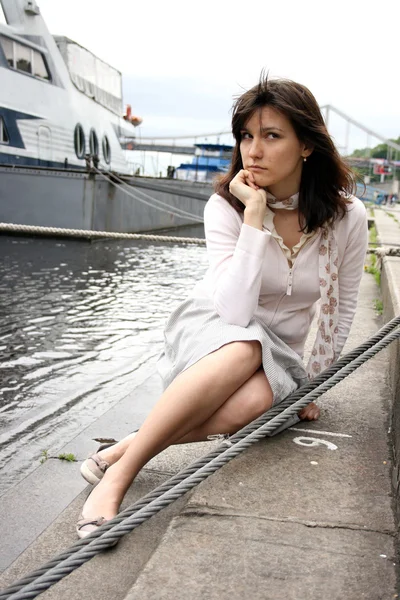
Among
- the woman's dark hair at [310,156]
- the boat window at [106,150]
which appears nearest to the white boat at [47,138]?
the boat window at [106,150]

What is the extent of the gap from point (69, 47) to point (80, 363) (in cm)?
1432

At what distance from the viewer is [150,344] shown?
5.58 m

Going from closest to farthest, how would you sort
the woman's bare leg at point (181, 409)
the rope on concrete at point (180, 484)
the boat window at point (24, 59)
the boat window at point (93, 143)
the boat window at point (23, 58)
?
1. the rope on concrete at point (180, 484)
2. the woman's bare leg at point (181, 409)
3. the boat window at point (24, 59)
4. the boat window at point (23, 58)
5. the boat window at point (93, 143)

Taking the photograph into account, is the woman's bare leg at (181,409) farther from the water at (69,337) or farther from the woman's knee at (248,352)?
the water at (69,337)

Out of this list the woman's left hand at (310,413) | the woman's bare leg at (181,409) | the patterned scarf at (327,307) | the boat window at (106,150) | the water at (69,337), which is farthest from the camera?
the boat window at (106,150)

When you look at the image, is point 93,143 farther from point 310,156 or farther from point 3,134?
point 310,156

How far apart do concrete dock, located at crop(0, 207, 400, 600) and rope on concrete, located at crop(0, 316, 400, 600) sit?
0.10m

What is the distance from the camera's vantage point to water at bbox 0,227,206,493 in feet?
11.9

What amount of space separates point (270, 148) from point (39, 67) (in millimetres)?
14632

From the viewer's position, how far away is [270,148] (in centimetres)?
227

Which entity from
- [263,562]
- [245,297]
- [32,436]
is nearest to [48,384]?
[32,436]

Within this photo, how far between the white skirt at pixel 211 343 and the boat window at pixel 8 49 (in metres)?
13.6


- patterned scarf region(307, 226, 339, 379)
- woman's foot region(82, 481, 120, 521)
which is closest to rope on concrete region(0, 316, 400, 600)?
patterned scarf region(307, 226, 339, 379)

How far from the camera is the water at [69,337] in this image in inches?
143
